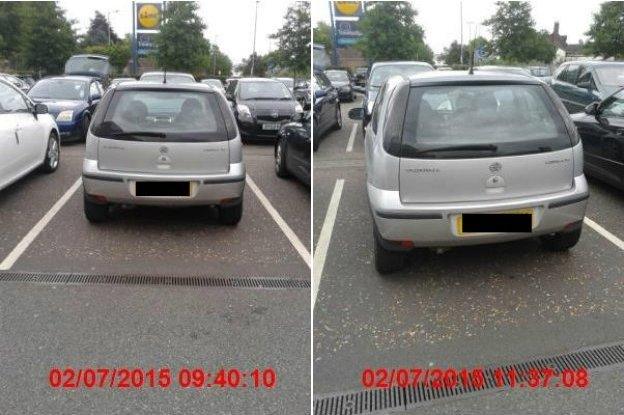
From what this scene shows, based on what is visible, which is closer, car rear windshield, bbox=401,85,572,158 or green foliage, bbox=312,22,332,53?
car rear windshield, bbox=401,85,572,158

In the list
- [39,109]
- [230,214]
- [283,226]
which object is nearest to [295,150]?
[283,226]

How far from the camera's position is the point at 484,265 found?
14.6 ft

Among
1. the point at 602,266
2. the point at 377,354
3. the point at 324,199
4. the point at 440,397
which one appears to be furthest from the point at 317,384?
the point at 324,199

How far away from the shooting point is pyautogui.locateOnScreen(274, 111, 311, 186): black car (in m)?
7.07

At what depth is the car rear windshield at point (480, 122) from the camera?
12.7 ft

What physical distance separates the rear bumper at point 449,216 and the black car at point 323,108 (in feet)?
18.0

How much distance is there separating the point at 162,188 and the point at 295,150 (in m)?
2.50

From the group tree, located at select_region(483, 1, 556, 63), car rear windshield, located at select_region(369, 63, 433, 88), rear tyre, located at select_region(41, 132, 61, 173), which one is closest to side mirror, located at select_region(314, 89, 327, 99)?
car rear windshield, located at select_region(369, 63, 433, 88)

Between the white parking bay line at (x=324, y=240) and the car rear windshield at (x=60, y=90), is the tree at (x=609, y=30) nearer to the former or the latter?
the car rear windshield at (x=60, y=90)

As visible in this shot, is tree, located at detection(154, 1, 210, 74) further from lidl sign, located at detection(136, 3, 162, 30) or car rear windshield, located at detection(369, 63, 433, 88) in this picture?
car rear windshield, located at detection(369, 63, 433, 88)

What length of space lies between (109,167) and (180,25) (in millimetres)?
24541

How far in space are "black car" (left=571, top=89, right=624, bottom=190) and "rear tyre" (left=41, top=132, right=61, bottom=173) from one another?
657 centimetres

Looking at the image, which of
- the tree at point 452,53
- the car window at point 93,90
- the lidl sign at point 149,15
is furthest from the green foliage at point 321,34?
the tree at point 452,53

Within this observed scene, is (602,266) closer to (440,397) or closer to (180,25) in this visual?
(440,397)
